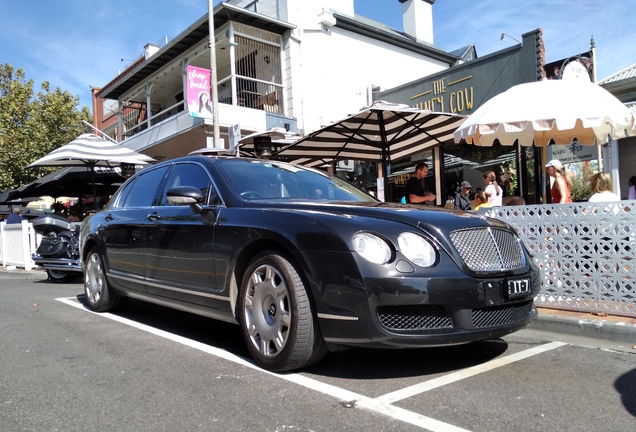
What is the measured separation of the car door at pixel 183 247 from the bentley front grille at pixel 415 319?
1.51 m

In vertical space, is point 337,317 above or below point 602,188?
below

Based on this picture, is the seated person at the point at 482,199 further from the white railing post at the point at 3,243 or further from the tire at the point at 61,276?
the white railing post at the point at 3,243

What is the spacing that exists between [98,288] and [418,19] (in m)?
18.5

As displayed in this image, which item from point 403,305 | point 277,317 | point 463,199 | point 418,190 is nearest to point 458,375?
point 403,305

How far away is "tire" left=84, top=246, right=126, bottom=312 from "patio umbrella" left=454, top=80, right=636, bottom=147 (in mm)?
4808

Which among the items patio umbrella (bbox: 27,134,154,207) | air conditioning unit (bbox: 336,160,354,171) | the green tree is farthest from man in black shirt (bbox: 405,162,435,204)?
the green tree

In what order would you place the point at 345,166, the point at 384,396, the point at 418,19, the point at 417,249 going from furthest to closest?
the point at 418,19 → the point at 345,166 → the point at 417,249 → the point at 384,396

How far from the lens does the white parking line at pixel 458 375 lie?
3.02m

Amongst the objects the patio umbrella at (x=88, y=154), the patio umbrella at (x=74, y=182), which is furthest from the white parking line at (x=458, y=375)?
the patio umbrella at (x=74, y=182)

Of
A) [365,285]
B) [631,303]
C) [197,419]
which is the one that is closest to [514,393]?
[365,285]

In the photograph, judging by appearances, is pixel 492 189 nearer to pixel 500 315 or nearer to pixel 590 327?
pixel 590 327

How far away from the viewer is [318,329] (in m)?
3.27

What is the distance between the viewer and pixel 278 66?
15.9 meters

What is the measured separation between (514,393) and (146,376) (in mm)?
2457
